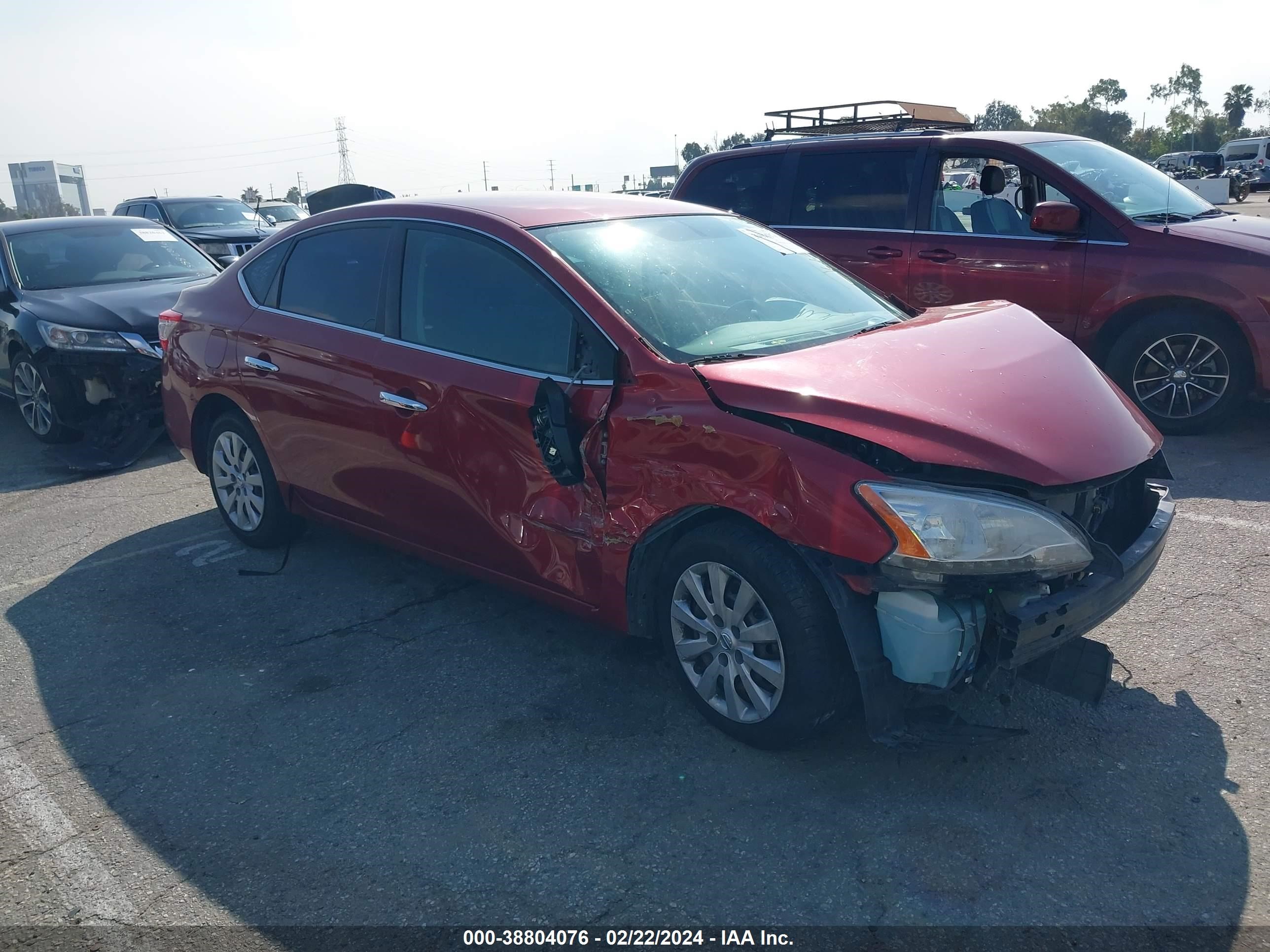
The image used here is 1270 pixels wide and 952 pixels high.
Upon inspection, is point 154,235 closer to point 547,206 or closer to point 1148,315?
point 547,206

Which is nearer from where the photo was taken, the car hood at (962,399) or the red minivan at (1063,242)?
the car hood at (962,399)

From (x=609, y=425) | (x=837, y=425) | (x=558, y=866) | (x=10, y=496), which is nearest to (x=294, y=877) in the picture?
(x=558, y=866)

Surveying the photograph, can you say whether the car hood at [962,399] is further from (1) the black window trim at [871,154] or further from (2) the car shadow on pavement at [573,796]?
(1) the black window trim at [871,154]

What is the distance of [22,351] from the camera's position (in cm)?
777

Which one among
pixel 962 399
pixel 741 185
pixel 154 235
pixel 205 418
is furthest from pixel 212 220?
pixel 962 399

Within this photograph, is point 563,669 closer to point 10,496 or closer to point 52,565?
point 52,565

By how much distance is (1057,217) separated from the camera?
21.3ft

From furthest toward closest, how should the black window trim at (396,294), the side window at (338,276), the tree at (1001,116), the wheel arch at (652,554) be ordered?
1. the tree at (1001,116)
2. the side window at (338,276)
3. the black window trim at (396,294)
4. the wheel arch at (652,554)

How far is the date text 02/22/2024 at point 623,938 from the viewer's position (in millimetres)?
2543

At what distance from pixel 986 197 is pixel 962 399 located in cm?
457

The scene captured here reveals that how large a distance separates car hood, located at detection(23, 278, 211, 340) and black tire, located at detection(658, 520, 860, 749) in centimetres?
571

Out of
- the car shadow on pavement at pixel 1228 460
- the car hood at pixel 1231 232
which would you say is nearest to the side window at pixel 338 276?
the car shadow on pavement at pixel 1228 460

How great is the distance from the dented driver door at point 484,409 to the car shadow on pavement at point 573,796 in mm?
520

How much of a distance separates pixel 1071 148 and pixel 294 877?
266 inches
